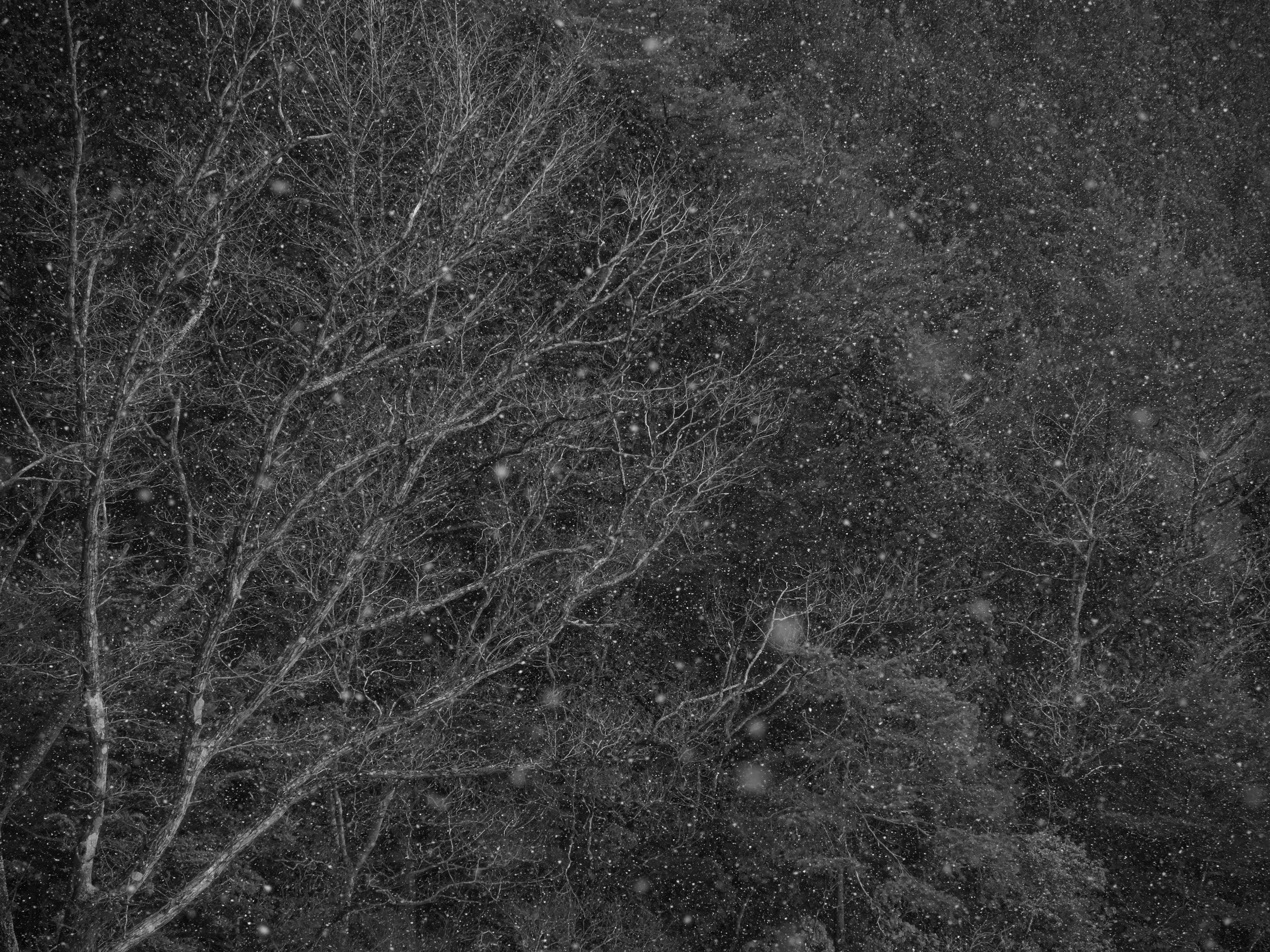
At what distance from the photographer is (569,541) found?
1281 centimetres

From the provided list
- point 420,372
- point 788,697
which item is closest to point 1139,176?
point 788,697

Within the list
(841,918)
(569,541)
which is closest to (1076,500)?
(841,918)

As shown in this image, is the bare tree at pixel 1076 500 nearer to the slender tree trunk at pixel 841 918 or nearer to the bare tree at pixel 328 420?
the slender tree trunk at pixel 841 918

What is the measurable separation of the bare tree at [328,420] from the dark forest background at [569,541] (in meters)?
0.12

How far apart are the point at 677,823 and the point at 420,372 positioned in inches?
269

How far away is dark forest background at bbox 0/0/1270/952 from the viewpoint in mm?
8453

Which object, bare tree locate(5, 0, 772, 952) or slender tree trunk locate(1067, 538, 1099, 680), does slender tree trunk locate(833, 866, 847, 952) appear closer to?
bare tree locate(5, 0, 772, 952)

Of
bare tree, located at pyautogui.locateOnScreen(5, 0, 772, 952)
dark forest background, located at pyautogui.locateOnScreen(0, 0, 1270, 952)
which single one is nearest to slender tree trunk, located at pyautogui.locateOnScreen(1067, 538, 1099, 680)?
dark forest background, located at pyautogui.locateOnScreen(0, 0, 1270, 952)

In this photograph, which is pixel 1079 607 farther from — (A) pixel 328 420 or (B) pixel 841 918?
(A) pixel 328 420

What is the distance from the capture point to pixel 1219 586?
1638cm

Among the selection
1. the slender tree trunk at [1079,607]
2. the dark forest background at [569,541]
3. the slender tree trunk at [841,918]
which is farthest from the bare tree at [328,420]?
the slender tree trunk at [1079,607]

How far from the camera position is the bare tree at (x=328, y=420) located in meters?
6.30

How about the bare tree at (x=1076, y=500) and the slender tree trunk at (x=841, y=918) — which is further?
the bare tree at (x=1076, y=500)

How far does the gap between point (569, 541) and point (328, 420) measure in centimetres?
350
